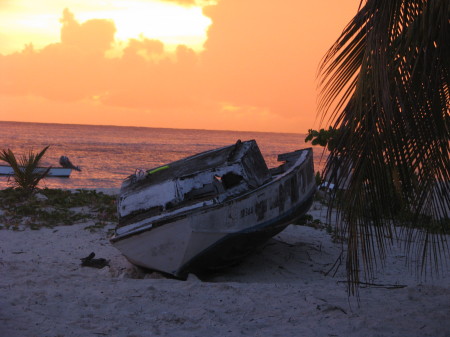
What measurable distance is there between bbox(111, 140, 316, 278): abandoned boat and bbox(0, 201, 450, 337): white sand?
410mm

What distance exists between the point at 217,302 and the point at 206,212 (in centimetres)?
144

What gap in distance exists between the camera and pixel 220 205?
7387 millimetres

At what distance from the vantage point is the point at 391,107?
170 inches

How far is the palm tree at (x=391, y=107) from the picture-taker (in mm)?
4406

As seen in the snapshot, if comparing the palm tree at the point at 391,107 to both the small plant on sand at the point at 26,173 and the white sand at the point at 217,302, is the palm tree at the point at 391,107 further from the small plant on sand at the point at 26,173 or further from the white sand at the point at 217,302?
the small plant on sand at the point at 26,173

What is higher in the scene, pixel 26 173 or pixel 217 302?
pixel 26 173

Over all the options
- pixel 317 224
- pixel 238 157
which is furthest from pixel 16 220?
pixel 317 224

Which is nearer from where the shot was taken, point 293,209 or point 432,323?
point 432,323

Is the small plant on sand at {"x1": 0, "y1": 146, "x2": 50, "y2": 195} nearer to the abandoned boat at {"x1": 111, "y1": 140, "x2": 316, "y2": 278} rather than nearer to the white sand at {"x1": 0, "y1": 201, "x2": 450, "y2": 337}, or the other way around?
the white sand at {"x1": 0, "y1": 201, "x2": 450, "y2": 337}

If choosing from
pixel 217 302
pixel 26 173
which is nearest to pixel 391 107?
pixel 217 302

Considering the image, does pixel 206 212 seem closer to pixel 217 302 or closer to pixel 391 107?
pixel 217 302

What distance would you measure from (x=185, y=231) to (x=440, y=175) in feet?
12.1

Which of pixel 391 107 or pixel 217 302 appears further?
pixel 217 302

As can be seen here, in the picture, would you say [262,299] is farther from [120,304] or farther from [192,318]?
[120,304]
